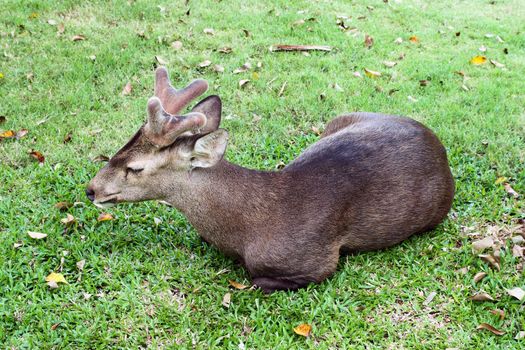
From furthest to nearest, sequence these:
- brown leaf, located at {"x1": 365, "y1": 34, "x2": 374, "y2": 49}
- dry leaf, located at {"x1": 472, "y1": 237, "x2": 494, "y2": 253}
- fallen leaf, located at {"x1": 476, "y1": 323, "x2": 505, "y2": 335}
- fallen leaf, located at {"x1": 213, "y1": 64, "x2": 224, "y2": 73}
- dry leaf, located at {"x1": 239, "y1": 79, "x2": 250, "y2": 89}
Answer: brown leaf, located at {"x1": 365, "y1": 34, "x2": 374, "y2": 49}, fallen leaf, located at {"x1": 213, "y1": 64, "x2": 224, "y2": 73}, dry leaf, located at {"x1": 239, "y1": 79, "x2": 250, "y2": 89}, dry leaf, located at {"x1": 472, "y1": 237, "x2": 494, "y2": 253}, fallen leaf, located at {"x1": 476, "y1": 323, "x2": 505, "y2": 335}

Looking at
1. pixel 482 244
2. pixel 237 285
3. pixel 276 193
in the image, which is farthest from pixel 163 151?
pixel 482 244

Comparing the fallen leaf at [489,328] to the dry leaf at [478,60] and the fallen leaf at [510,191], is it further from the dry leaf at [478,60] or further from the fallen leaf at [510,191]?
the dry leaf at [478,60]

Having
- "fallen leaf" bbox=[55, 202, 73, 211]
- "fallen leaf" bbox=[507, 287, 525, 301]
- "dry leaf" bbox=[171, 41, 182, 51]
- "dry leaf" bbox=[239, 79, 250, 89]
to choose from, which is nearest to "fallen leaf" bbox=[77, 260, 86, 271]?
"fallen leaf" bbox=[55, 202, 73, 211]

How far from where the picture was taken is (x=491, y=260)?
13.6 ft

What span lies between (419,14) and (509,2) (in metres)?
2.23

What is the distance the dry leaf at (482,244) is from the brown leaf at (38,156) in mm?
3756

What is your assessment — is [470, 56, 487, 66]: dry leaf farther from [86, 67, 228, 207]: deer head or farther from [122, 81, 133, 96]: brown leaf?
[86, 67, 228, 207]: deer head

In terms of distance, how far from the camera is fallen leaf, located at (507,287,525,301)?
3828 millimetres

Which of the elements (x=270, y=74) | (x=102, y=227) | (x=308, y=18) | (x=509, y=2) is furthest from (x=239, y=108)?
(x=509, y=2)

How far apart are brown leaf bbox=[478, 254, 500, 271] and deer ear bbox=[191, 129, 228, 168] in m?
2.05

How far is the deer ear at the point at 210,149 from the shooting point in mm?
3623

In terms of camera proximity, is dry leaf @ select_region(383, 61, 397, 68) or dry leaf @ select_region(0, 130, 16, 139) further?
dry leaf @ select_region(383, 61, 397, 68)

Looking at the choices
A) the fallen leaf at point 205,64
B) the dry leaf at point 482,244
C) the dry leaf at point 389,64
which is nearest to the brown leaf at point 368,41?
the dry leaf at point 389,64

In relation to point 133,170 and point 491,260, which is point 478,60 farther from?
point 133,170
